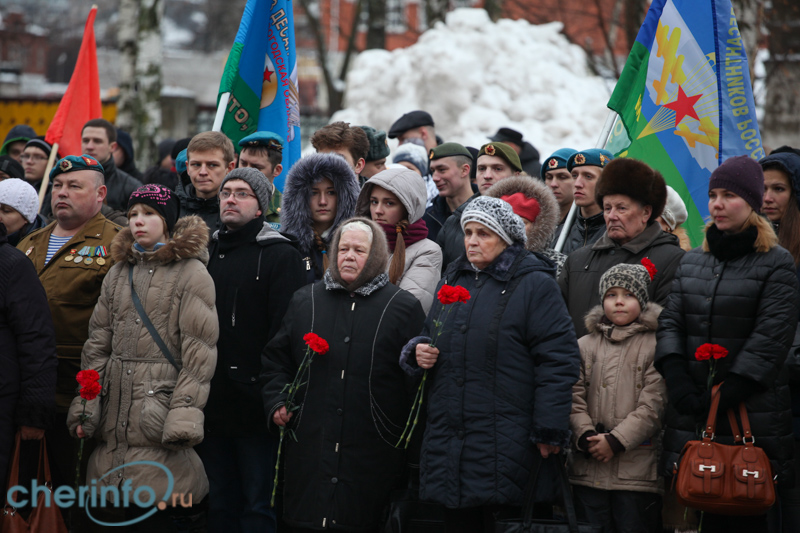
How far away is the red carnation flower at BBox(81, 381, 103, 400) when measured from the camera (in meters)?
4.57

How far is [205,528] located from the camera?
4.91 meters

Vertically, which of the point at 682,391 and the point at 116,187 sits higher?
the point at 116,187

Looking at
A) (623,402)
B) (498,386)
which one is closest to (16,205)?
(498,386)

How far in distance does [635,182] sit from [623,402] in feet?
4.14

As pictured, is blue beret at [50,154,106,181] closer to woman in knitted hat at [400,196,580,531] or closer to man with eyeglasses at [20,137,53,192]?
woman in knitted hat at [400,196,580,531]

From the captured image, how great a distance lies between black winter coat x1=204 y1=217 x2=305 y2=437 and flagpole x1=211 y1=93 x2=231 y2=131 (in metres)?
1.67

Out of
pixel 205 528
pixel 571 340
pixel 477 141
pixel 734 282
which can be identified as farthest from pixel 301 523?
pixel 477 141

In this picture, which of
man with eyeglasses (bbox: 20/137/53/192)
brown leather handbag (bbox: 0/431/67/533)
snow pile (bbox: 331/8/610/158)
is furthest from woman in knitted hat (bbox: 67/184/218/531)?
snow pile (bbox: 331/8/610/158)

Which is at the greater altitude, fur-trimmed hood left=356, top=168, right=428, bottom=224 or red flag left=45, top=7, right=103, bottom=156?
red flag left=45, top=7, right=103, bottom=156

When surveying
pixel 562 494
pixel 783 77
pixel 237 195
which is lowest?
pixel 562 494

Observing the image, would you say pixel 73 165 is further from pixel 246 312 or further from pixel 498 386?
pixel 498 386

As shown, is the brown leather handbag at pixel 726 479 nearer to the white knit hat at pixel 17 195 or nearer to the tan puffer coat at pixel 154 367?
the tan puffer coat at pixel 154 367

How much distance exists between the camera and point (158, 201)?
490 centimetres

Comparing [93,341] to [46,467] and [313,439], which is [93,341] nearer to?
[46,467]
